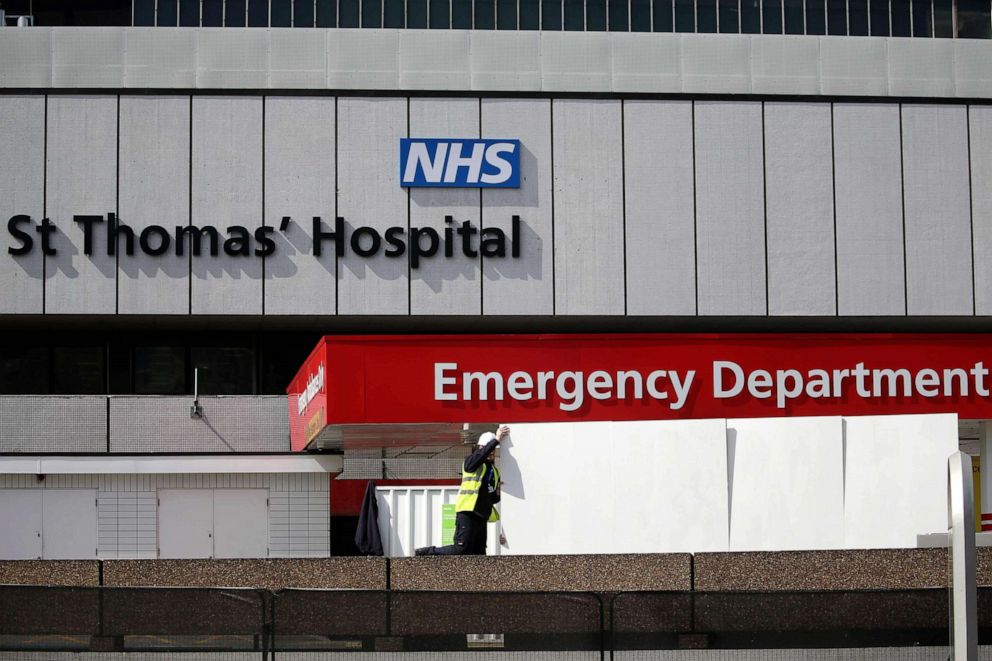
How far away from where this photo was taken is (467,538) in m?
14.1

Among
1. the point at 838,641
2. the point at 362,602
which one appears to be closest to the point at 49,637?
the point at 362,602

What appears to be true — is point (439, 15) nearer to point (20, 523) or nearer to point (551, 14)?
point (551, 14)

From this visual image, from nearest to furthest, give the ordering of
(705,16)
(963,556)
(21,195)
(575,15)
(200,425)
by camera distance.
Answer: (963,556) → (200,425) → (21,195) → (575,15) → (705,16)

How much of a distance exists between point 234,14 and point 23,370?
9.04m

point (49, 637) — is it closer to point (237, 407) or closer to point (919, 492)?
point (919, 492)

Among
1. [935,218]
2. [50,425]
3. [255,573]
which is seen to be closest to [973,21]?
[935,218]

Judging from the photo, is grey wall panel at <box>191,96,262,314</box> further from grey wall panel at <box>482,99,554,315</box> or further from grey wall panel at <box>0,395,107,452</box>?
grey wall panel at <box>482,99,554,315</box>

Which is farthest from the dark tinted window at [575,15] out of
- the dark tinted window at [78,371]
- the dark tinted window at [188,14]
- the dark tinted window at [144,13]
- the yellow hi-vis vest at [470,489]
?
the yellow hi-vis vest at [470,489]

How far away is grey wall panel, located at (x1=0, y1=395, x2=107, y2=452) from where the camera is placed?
89.5ft

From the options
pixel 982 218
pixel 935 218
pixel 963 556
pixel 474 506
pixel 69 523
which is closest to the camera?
pixel 963 556

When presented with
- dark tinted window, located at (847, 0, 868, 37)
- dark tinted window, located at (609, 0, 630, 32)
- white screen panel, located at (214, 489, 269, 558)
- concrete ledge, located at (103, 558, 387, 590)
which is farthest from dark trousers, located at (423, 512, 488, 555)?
dark tinted window, located at (847, 0, 868, 37)

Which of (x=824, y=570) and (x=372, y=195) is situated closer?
(x=824, y=570)

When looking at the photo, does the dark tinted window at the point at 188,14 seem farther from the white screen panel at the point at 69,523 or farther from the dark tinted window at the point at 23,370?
the white screen panel at the point at 69,523

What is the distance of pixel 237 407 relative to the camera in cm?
2786
